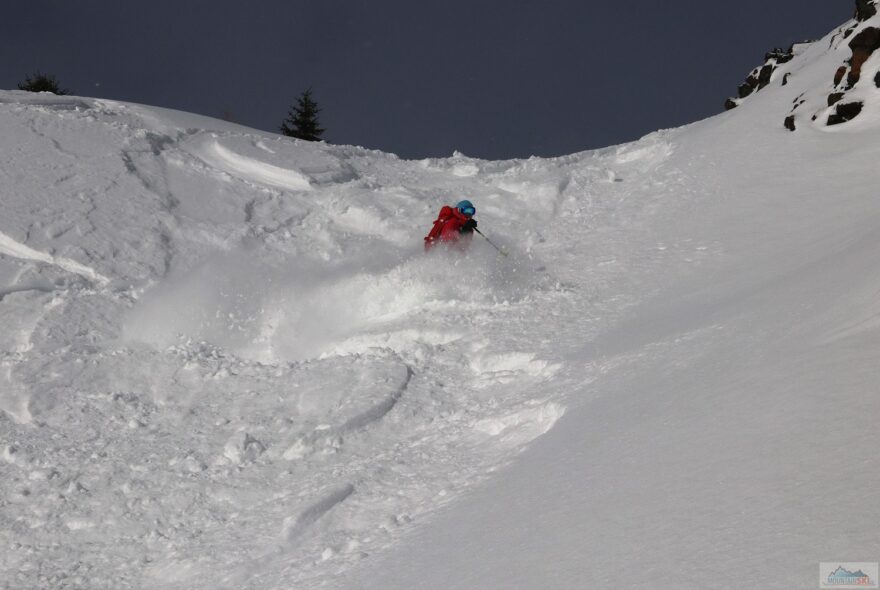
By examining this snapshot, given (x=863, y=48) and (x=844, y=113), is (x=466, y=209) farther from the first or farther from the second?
(x=863, y=48)

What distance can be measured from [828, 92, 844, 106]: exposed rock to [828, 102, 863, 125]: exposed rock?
0.40 metres

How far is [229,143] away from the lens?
16969mm

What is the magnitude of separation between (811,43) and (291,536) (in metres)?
21.9

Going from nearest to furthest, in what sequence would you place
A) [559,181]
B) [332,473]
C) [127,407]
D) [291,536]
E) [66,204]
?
[291,536], [332,473], [127,407], [66,204], [559,181]

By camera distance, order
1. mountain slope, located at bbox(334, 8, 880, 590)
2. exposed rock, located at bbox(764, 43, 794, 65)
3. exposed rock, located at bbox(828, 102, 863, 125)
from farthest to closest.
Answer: exposed rock, located at bbox(764, 43, 794, 65)
exposed rock, located at bbox(828, 102, 863, 125)
mountain slope, located at bbox(334, 8, 880, 590)

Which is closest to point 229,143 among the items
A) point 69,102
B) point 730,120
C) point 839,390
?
point 69,102

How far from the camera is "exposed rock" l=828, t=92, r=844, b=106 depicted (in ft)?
49.0

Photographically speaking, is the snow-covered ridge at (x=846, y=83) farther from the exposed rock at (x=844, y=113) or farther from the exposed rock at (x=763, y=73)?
the exposed rock at (x=763, y=73)

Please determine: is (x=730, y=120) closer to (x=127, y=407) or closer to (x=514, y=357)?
(x=514, y=357)

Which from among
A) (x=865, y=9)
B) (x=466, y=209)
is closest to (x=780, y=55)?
(x=865, y=9)

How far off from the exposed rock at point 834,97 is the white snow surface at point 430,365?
645 mm

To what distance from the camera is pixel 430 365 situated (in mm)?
8961

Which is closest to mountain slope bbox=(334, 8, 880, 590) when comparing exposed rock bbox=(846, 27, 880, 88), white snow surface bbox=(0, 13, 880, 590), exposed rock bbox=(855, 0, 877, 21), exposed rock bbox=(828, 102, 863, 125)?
white snow surface bbox=(0, 13, 880, 590)

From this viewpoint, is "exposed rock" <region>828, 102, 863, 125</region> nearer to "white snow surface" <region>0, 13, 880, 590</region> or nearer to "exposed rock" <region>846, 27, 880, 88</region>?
"white snow surface" <region>0, 13, 880, 590</region>
